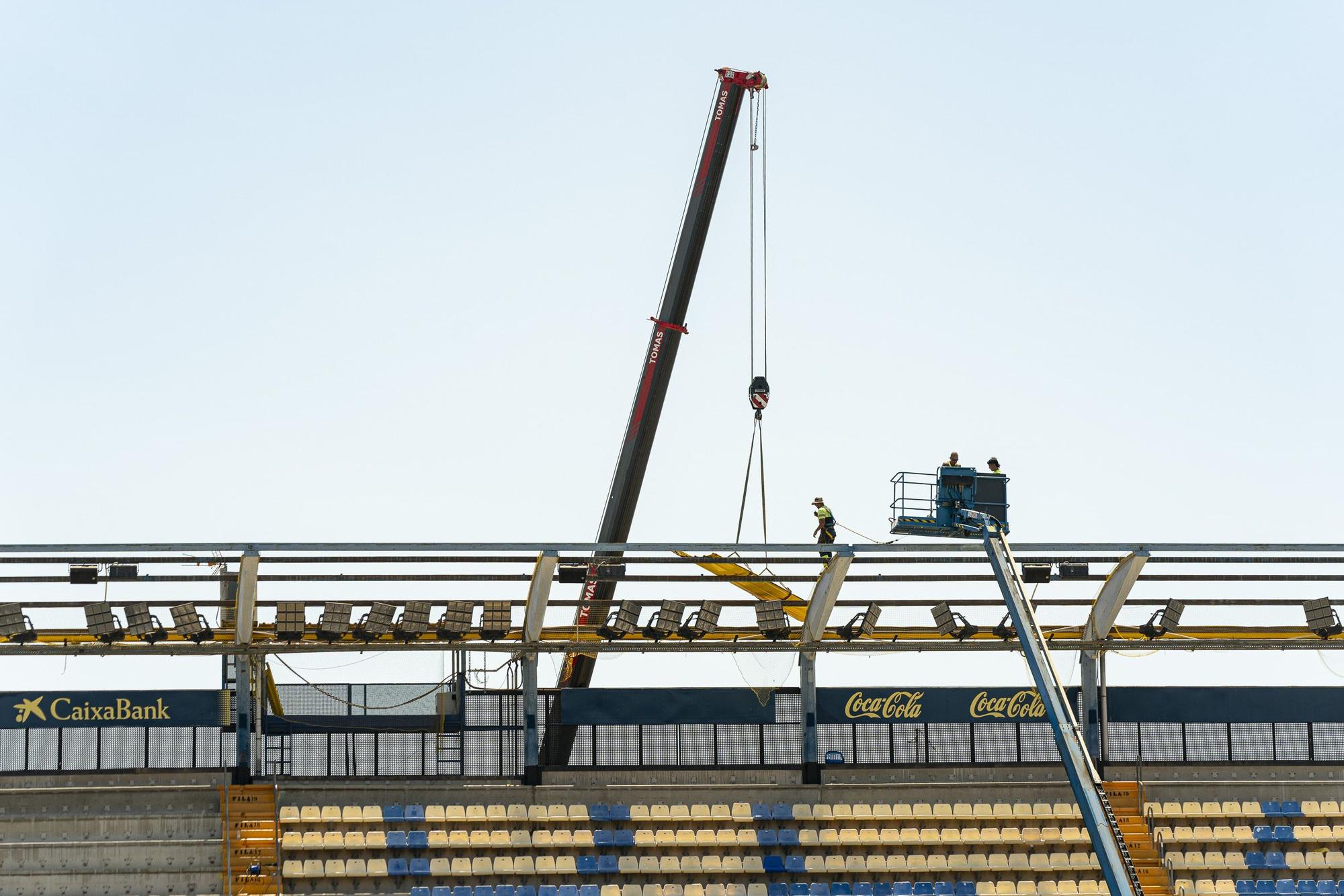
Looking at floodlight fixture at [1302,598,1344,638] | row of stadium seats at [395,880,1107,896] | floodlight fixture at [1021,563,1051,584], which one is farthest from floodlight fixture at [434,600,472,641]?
floodlight fixture at [1302,598,1344,638]

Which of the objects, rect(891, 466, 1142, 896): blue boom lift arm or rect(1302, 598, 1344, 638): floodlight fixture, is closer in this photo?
rect(891, 466, 1142, 896): blue boom lift arm

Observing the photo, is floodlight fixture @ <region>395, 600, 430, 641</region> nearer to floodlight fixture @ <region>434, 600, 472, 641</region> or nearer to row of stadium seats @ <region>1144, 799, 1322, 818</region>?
floodlight fixture @ <region>434, 600, 472, 641</region>

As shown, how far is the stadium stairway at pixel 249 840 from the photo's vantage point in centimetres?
3503

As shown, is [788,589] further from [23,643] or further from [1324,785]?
[23,643]

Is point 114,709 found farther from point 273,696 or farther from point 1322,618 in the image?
point 1322,618

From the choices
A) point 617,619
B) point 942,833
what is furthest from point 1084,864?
point 617,619

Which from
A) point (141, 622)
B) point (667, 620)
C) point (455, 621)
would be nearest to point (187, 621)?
point (141, 622)

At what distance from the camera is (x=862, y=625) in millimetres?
38188

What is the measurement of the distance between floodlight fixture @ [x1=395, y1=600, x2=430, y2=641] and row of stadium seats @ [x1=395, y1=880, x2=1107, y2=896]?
5.19 m

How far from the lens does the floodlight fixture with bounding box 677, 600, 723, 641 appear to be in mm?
37625

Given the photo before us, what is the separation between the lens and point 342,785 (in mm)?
37344

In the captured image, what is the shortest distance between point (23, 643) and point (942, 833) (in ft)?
63.2

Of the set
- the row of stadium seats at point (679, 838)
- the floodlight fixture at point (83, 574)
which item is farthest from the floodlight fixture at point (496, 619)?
the floodlight fixture at point (83, 574)

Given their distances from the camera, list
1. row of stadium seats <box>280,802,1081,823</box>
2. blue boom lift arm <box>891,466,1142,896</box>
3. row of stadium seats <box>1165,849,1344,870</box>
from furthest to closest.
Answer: row of stadium seats <box>1165,849,1344,870</box>, row of stadium seats <box>280,802,1081,823</box>, blue boom lift arm <box>891,466,1142,896</box>
